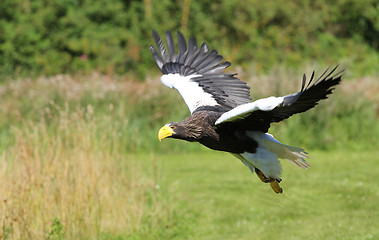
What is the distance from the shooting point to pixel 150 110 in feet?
41.0

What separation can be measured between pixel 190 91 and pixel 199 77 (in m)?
0.41

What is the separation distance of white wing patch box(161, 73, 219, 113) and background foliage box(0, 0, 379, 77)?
31.3 ft

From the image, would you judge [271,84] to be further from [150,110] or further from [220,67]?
[220,67]

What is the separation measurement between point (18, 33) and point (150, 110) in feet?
17.5

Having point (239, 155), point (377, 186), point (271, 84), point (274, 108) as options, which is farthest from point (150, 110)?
point (274, 108)

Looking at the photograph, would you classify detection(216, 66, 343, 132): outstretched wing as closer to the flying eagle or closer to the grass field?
the flying eagle

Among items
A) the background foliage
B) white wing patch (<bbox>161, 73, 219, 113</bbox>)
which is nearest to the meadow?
white wing patch (<bbox>161, 73, 219, 113</bbox>)

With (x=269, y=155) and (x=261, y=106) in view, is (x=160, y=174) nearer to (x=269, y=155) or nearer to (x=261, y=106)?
(x=269, y=155)

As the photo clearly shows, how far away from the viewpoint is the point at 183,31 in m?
17.5

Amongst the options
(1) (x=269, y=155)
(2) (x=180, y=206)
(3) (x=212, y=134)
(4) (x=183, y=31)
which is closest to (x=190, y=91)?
(3) (x=212, y=134)

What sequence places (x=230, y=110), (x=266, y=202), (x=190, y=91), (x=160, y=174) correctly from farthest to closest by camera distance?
(x=160, y=174)
(x=266, y=202)
(x=190, y=91)
(x=230, y=110)

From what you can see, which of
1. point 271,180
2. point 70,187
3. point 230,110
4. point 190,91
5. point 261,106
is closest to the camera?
point 261,106

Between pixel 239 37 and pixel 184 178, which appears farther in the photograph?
pixel 239 37

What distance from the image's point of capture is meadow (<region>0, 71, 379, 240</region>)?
20.8 ft
